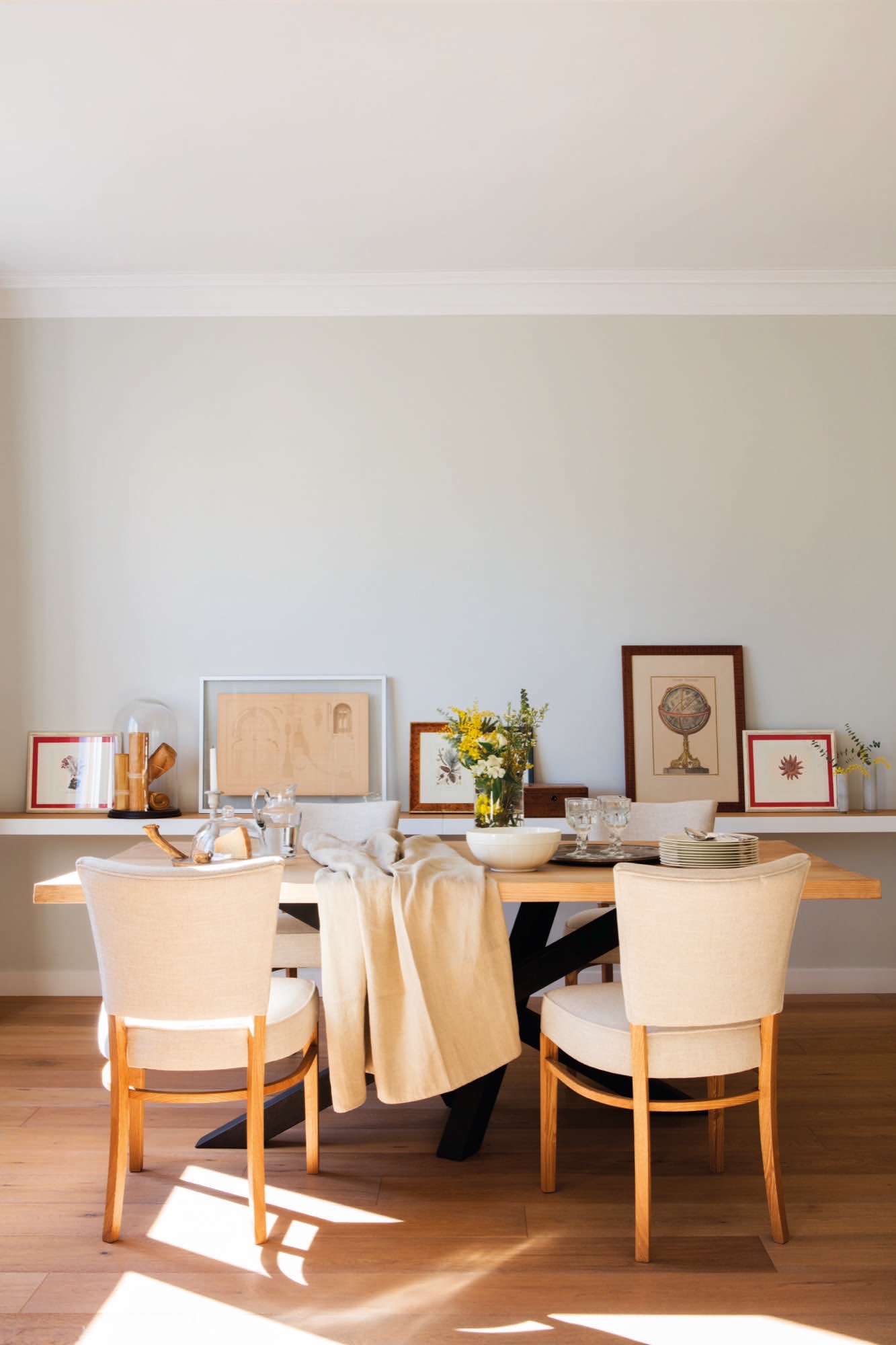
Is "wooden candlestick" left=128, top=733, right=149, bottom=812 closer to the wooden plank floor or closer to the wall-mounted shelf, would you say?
the wall-mounted shelf

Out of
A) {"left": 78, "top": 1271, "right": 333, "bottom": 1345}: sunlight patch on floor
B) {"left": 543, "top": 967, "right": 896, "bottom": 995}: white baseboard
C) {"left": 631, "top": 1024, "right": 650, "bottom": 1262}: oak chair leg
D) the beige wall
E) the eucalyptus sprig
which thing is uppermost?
the beige wall

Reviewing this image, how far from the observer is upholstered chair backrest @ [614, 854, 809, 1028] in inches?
81.8

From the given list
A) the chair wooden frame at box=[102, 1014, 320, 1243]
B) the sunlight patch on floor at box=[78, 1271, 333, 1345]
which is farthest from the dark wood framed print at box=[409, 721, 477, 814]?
the sunlight patch on floor at box=[78, 1271, 333, 1345]

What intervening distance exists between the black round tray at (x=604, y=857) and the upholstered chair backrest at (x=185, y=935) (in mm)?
840

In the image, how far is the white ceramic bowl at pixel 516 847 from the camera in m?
2.48

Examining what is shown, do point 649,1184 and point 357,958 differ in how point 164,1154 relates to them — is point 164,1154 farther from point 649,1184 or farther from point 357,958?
point 649,1184

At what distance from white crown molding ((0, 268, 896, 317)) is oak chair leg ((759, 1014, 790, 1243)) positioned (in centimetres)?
313

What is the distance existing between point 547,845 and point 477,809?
27 cm

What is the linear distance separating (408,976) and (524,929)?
2.04 ft

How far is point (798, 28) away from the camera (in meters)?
2.61

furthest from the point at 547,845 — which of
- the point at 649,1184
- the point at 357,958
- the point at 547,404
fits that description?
the point at 547,404

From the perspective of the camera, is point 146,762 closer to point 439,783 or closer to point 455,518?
point 439,783

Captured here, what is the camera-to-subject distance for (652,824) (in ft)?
11.0

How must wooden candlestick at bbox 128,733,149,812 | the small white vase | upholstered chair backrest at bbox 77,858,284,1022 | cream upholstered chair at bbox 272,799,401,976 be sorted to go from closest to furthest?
upholstered chair backrest at bbox 77,858,284,1022 < cream upholstered chair at bbox 272,799,401,976 < wooden candlestick at bbox 128,733,149,812 < the small white vase
